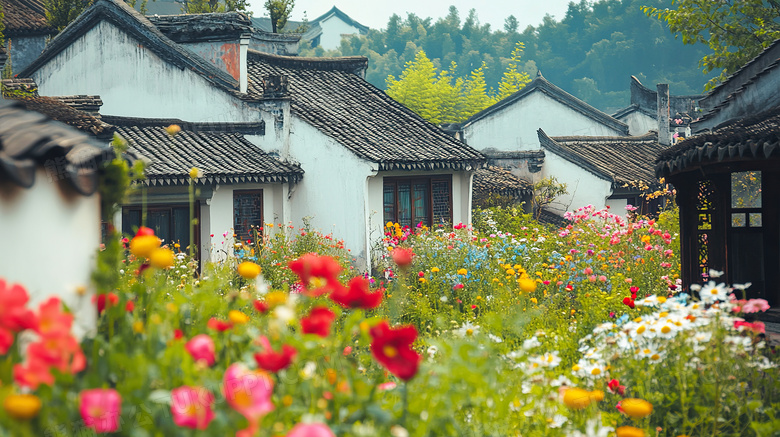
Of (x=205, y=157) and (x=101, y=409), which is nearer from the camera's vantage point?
(x=101, y=409)

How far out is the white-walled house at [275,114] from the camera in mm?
13477

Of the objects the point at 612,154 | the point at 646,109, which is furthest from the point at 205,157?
the point at 646,109

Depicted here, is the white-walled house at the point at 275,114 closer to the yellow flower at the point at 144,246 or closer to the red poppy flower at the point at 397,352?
the yellow flower at the point at 144,246

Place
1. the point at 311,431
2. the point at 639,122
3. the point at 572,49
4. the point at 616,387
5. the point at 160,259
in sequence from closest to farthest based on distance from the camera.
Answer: the point at 311,431
the point at 160,259
the point at 616,387
the point at 639,122
the point at 572,49

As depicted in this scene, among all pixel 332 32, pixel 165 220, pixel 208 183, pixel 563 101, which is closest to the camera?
pixel 208 183

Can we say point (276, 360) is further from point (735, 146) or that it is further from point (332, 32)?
point (332, 32)

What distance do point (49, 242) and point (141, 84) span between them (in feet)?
40.1

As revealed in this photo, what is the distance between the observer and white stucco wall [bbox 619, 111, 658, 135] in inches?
1081

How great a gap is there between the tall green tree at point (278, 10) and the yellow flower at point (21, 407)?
24.5 m

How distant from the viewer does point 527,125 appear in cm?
2470

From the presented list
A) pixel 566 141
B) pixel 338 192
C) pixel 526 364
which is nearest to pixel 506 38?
pixel 566 141

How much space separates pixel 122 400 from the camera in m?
2.23

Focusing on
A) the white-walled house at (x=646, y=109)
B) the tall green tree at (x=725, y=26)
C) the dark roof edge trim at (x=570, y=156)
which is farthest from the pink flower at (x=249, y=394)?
the white-walled house at (x=646, y=109)

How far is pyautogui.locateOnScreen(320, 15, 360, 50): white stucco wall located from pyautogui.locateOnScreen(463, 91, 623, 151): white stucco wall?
42.3 m
